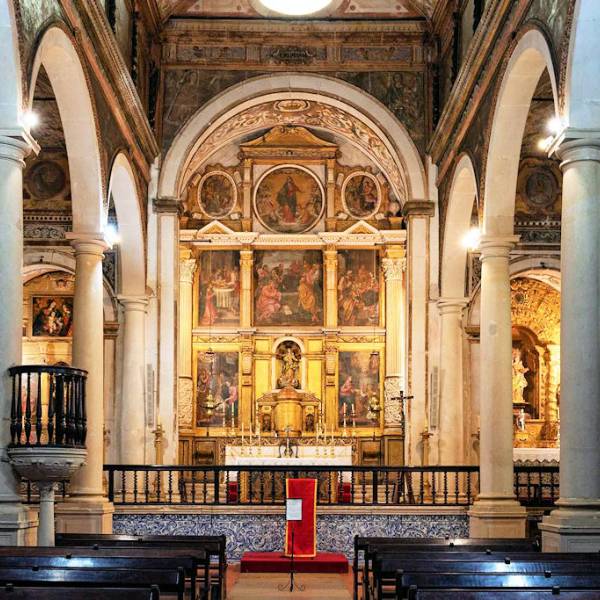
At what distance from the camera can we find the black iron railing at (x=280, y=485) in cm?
1680

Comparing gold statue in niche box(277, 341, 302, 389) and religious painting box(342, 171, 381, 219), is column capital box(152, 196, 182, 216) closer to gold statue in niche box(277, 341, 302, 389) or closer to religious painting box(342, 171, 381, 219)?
gold statue in niche box(277, 341, 302, 389)

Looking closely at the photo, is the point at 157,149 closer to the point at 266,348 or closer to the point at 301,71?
the point at 301,71

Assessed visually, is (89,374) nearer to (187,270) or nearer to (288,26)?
(288,26)

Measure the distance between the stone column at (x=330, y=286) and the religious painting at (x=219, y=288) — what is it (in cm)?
202

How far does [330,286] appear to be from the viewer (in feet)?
84.0

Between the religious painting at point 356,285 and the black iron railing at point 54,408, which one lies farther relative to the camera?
the religious painting at point 356,285

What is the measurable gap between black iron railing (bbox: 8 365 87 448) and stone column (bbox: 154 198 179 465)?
938cm

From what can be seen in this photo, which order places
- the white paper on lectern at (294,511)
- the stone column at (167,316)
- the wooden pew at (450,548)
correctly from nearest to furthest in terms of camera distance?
the wooden pew at (450,548) → the white paper on lectern at (294,511) → the stone column at (167,316)

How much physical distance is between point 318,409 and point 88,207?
1049 centimetres

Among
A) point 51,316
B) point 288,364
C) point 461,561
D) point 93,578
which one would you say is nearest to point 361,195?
point 288,364

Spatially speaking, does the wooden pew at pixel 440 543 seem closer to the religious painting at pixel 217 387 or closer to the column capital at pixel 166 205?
the column capital at pixel 166 205

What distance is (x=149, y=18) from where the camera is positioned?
20.6m

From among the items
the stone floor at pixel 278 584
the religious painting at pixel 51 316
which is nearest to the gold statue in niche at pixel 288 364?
the religious painting at pixel 51 316

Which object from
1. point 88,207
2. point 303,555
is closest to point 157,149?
point 88,207
